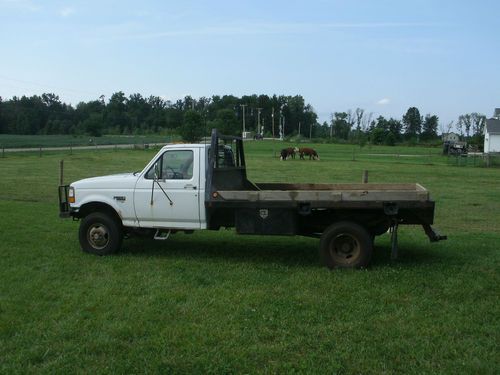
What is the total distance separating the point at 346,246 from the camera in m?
8.31

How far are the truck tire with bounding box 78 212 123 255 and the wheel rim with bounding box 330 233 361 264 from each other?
3422 millimetres

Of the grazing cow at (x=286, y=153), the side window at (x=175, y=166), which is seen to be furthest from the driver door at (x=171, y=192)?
the grazing cow at (x=286, y=153)

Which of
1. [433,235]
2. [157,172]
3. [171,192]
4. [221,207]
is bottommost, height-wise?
[433,235]

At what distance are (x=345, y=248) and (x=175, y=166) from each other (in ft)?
9.51

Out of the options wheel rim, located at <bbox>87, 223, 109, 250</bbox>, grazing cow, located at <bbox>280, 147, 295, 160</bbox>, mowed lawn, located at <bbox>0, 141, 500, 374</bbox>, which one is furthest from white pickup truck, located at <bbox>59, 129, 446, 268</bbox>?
grazing cow, located at <bbox>280, 147, 295, 160</bbox>

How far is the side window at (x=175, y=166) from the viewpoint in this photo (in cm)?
882

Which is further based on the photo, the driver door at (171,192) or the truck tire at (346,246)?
the driver door at (171,192)

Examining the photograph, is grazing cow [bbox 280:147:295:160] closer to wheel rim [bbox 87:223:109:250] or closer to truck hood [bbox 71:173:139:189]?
truck hood [bbox 71:173:139:189]

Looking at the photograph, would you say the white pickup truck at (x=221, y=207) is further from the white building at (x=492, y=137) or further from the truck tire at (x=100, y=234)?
the white building at (x=492, y=137)

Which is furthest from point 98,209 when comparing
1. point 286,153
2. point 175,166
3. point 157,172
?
point 286,153

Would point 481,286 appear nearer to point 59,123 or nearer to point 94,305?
point 94,305

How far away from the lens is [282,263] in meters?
8.73

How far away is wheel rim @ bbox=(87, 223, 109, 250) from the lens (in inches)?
359

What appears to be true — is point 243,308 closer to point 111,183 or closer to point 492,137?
point 111,183
